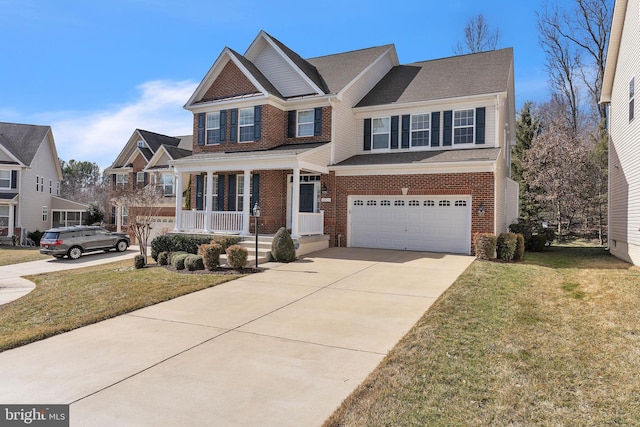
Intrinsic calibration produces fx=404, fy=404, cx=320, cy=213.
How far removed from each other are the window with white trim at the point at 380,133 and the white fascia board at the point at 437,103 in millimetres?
498

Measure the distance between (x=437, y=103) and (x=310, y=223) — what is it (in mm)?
7119

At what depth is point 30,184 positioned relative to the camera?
33.5 m

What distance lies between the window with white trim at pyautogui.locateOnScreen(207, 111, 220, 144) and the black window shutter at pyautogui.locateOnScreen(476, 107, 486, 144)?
11.3m

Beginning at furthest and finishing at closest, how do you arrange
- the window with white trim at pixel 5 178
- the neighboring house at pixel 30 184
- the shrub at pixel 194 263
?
the window with white trim at pixel 5 178, the neighboring house at pixel 30 184, the shrub at pixel 194 263

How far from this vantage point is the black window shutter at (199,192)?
19.3m

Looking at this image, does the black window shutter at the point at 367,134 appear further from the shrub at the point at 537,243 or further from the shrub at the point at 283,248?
the shrub at the point at 537,243

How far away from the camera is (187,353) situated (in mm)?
5488

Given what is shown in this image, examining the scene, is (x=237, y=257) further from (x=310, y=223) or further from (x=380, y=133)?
(x=380, y=133)

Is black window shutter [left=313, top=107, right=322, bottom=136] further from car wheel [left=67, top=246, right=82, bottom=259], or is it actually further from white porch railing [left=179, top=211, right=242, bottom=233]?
car wheel [left=67, top=246, right=82, bottom=259]

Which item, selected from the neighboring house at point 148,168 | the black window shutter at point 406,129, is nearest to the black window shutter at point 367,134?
the black window shutter at point 406,129

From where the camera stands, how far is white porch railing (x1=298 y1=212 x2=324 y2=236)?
15.3 meters

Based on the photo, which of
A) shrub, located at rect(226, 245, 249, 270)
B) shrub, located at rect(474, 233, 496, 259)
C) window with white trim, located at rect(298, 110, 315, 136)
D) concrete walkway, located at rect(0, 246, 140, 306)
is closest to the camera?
concrete walkway, located at rect(0, 246, 140, 306)

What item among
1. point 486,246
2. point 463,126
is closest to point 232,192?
point 463,126

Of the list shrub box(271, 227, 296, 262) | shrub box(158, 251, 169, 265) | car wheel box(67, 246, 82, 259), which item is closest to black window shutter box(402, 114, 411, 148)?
shrub box(271, 227, 296, 262)
